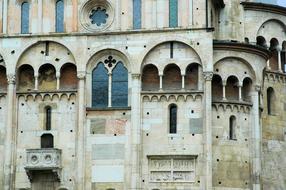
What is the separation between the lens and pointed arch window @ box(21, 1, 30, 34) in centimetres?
4028

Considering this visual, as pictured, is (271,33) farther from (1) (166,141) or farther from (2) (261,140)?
(1) (166,141)

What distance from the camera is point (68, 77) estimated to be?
39969 mm

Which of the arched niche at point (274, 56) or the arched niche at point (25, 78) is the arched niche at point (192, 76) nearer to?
the arched niche at point (25, 78)

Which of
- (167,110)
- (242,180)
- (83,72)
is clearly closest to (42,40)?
(83,72)

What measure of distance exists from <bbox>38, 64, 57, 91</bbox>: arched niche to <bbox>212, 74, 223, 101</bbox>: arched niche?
6905 millimetres

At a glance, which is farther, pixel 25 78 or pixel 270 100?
pixel 270 100

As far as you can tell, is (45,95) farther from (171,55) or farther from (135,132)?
(171,55)

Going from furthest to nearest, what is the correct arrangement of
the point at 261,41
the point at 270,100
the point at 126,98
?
the point at 261,41 → the point at 270,100 → the point at 126,98

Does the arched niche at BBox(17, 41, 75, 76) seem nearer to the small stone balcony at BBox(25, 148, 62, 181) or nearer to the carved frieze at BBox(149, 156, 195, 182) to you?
the small stone balcony at BBox(25, 148, 62, 181)

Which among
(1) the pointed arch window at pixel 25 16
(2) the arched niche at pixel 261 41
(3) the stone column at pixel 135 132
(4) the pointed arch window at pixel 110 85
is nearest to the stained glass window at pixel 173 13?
(3) the stone column at pixel 135 132

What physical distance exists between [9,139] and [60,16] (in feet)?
19.3

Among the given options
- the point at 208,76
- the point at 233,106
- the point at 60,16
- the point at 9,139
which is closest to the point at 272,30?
the point at 233,106

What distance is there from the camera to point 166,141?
38.4 metres

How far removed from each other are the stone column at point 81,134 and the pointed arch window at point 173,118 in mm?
3717
